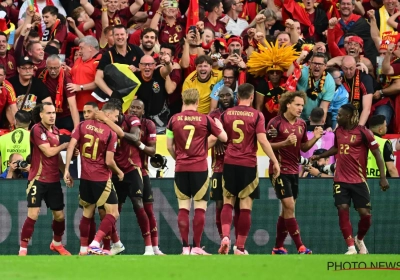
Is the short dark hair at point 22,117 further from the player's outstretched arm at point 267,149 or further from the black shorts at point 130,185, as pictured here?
the player's outstretched arm at point 267,149

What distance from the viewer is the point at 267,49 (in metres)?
18.1

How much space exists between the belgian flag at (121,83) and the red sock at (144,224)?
109 inches

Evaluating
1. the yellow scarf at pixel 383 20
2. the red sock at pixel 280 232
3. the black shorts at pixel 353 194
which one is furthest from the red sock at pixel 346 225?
the yellow scarf at pixel 383 20

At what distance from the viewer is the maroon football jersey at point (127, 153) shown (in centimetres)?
1571

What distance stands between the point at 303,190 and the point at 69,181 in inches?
158

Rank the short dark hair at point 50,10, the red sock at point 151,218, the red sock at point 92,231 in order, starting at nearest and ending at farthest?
the red sock at point 92,231 < the red sock at point 151,218 < the short dark hair at point 50,10

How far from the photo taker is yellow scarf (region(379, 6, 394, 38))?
20164 mm

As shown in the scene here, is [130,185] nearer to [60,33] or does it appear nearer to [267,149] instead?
[267,149]

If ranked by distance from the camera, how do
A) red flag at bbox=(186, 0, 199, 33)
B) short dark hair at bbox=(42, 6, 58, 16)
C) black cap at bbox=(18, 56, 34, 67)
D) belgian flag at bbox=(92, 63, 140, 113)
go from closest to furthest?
belgian flag at bbox=(92, 63, 140, 113) → black cap at bbox=(18, 56, 34, 67) → red flag at bbox=(186, 0, 199, 33) → short dark hair at bbox=(42, 6, 58, 16)

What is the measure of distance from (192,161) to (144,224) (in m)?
1.56

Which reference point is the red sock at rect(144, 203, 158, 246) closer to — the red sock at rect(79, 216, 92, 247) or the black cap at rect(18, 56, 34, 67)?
the red sock at rect(79, 216, 92, 247)

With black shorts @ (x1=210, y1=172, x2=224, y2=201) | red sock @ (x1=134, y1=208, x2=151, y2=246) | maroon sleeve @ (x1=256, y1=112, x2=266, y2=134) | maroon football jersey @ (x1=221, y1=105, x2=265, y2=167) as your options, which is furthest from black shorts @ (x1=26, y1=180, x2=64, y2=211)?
maroon sleeve @ (x1=256, y1=112, x2=266, y2=134)

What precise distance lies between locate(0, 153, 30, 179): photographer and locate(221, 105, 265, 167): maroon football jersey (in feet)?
11.3

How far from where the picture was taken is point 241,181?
14.9 meters
